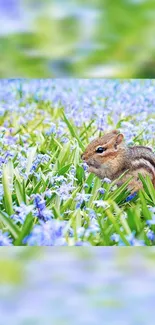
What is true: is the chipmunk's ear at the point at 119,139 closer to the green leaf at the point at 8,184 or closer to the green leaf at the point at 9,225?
the green leaf at the point at 8,184

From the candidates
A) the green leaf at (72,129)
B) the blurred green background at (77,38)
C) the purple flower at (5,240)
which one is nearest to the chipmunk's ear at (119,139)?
the green leaf at (72,129)

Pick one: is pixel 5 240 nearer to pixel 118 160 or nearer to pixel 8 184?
pixel 8 184

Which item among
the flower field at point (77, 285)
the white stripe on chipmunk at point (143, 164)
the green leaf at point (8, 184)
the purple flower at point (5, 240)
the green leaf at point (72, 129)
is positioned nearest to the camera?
the flower field at point (77, 285)

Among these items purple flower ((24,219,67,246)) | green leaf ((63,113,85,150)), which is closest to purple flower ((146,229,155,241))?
purple flower ((24,219,67,246))

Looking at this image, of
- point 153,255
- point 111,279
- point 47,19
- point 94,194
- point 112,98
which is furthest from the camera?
point 112,98

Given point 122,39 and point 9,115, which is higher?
point 122,39

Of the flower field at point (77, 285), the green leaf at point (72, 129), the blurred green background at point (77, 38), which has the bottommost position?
the flower field at point (77, 285)

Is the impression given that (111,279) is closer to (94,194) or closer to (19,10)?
(94,194)

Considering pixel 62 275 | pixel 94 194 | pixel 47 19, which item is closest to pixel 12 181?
pixel 94 194
